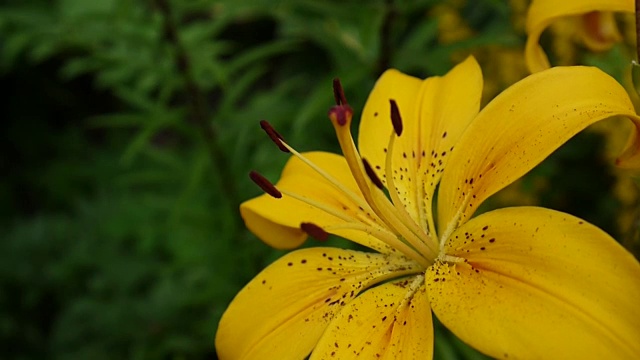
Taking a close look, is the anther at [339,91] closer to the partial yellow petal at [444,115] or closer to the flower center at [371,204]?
Result: the flower center at [371,204]

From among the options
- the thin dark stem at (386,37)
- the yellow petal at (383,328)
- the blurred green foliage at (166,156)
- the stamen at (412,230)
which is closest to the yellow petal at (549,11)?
the stamen at (412,230)

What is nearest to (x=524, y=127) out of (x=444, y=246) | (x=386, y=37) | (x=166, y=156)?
(x=444, y=246)

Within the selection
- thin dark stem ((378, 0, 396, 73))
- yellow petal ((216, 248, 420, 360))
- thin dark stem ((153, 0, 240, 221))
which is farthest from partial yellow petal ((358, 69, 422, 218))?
thin dark stem ((153, 0, 240, 221))

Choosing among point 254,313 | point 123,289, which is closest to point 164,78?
point 123,289

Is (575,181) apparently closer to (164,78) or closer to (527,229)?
(164,78)

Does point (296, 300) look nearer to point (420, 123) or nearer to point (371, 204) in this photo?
point (371, 204)

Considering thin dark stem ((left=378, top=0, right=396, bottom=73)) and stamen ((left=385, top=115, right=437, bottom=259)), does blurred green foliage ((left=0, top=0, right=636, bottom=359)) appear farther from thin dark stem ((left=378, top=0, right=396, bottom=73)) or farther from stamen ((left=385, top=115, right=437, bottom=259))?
stamen ((left=385, top=115, right=437, bottom=259))
